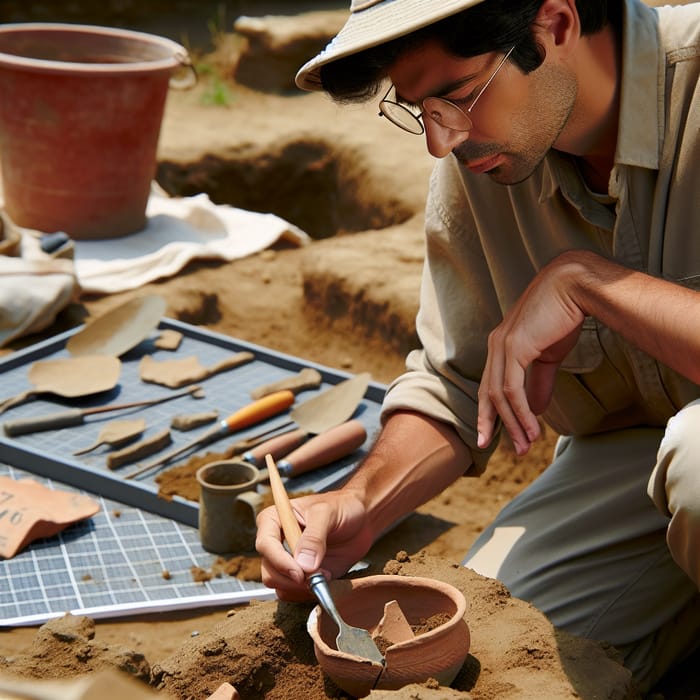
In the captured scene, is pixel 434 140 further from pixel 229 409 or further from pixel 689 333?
pixel 229 409

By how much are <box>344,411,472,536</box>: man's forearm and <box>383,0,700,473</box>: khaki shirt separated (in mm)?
38

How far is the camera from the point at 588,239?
2658 mm

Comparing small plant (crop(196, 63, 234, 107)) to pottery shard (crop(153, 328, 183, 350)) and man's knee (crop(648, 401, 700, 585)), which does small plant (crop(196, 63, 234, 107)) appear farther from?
man's knee (crop(648, 401, 700, 585))

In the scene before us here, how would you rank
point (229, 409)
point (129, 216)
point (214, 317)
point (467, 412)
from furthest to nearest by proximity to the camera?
point (129, 216) → point (214, 317) → point (229, 409) → point (467, 412)

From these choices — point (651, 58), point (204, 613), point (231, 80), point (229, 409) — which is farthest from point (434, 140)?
point (231, 80)

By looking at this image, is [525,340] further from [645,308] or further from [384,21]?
[384,21]

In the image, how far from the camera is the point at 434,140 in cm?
230

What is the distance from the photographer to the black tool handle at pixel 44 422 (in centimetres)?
388

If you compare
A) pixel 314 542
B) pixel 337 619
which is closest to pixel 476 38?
pixel 314 542

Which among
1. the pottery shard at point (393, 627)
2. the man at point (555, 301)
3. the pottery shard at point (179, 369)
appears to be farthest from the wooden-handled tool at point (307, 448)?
the pottery shard at point (393, 627)

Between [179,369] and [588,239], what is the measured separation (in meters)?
2.20

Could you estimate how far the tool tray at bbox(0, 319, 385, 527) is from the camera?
3664 mm

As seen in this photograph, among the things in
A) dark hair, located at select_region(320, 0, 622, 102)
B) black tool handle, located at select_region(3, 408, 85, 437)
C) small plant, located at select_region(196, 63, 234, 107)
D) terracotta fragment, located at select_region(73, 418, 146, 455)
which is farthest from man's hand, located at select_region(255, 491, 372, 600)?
small plant, located at select_region(196, 63, 234, 107)

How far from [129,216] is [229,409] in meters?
2.19
